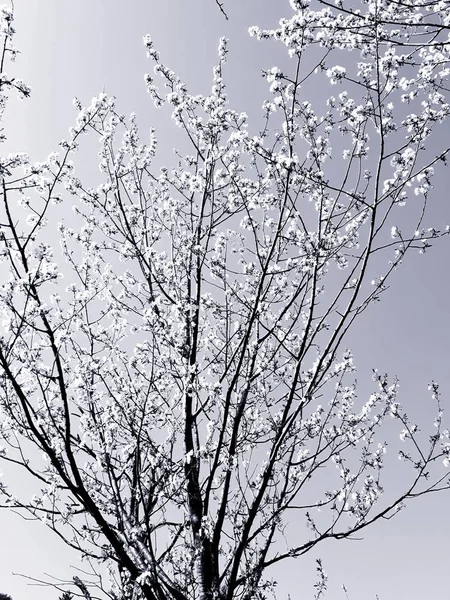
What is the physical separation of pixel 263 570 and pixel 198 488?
1108 mm

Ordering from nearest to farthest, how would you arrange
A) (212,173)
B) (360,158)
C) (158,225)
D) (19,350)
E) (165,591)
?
(165,591), (360,158), (19,350), (212,173), (158,225)

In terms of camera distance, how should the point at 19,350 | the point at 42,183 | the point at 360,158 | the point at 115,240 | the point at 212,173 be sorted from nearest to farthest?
the point at 42,183
the point at 360,158
the point at 19,350
the point at 212,173
the point at 115,240

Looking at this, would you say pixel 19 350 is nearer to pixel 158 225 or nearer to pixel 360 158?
pixel 158 225

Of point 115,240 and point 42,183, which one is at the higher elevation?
point 115,240

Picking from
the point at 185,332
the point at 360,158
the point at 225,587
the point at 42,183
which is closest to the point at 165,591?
the point at 225,587

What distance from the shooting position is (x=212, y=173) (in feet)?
20.6

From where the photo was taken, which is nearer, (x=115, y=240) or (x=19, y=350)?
(x=19, y=350)

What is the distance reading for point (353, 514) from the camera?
547cm

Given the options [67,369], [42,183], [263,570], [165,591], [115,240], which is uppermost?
[115,240]

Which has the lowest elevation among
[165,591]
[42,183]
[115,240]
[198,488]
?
[165,591]

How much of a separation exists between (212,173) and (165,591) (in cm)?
493

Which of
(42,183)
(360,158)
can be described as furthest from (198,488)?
(360,158)

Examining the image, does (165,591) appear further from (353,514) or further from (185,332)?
(185,332)

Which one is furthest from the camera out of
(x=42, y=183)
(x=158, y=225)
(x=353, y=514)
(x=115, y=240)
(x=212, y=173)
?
(x=158, y=225)
